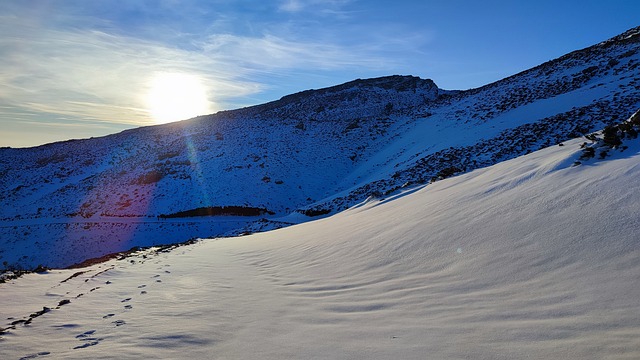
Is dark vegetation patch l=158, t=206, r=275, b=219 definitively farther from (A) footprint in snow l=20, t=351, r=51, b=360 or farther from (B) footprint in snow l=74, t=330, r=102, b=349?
(A) footprint in snow l=20, t=351, r=51, b=360

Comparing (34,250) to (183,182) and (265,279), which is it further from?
(265,279)

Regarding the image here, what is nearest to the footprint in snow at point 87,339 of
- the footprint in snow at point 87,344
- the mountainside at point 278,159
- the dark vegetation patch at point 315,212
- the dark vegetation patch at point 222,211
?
the footprint in snow at point 87,344

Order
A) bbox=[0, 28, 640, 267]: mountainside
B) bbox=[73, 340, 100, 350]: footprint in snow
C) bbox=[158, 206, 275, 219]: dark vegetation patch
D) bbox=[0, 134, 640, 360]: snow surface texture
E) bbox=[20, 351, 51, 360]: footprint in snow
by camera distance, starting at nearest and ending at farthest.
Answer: bbox=[0, 134, 640, 360]: snow surface texture → bbox=[20, 351, 51, 360]: footprint in snow → bbox=[73, 340, 100, 350]: footprint in snow → bbox=[0, 28, 640, 267]: mountainside → bbox=[158, 206, 275, 219]: dark vegetation patch

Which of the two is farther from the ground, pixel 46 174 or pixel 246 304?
pixel 46 174

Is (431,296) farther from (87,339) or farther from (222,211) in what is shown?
(222,211)

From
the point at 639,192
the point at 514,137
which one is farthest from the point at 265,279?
the point at 514,137

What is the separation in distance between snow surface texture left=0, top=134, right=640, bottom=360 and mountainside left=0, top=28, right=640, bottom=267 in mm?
8236

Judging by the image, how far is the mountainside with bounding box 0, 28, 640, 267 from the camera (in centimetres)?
2233

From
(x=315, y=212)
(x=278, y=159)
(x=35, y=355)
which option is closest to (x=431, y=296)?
(x=35, y=355)

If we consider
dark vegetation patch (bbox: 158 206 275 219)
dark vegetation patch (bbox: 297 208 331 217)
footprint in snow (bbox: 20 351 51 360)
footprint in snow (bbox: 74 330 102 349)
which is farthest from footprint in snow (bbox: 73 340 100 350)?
dark vegetation patch (bbox: 158 206 275 219)

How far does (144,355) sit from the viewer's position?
121 inches

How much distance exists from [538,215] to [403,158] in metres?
26.0

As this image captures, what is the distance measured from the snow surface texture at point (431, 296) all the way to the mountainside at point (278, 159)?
8236mm

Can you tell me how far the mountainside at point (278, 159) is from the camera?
73.3 ft
